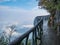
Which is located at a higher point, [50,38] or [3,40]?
[3,40]

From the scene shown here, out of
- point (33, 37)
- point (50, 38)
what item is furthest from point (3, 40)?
point (50, 38)

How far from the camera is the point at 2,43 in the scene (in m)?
2.79

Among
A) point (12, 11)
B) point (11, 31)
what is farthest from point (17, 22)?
point (11, 31)

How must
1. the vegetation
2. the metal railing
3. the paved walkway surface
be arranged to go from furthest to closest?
the paved walkway surface < the vegetation < the metal railing

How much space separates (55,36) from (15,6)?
1.00 meters

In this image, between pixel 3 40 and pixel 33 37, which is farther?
pixel 3 40

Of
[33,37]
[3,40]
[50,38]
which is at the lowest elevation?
[50,38]

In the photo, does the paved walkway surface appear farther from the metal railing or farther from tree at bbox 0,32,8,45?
tree at bbox 0,32,8,45

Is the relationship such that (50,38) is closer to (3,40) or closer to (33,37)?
(3,40)

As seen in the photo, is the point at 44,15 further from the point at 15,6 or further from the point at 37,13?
the point at 15,6

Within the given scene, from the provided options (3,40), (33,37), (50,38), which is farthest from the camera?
(50,38)

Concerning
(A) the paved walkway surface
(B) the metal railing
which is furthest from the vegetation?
(A) the paved walkway surface

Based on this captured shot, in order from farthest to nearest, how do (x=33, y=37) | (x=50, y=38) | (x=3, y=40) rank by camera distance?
(x=50, y=38)
(x=3, y=40)
(x=33, y=37)

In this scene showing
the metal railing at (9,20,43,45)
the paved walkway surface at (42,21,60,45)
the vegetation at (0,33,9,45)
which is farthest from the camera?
the paved walkway surface at (42,21,60,45)
